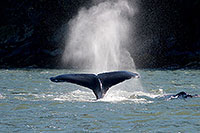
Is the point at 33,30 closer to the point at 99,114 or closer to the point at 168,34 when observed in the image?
the point at 168,34

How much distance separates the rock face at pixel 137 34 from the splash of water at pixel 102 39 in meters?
1.37

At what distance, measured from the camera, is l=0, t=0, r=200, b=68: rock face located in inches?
2108

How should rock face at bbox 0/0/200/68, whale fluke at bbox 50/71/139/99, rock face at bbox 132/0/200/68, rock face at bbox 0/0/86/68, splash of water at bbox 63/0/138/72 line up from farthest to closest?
rock face at bbox 0/0/86/68, splash of water at bbox 63/0/138/72, rock face at bbox 0/0/200/68, rock face at bbox 132/0/200/68, whale fluke at bbox 50/71/139/99

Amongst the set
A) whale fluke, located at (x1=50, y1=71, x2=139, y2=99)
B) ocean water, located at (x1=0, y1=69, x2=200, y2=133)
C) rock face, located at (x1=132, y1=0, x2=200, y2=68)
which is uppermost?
rock face, located at (x1=132, y1=0, x2=200, y2=68)

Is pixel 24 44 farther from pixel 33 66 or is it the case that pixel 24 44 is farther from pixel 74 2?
pixel 74 2

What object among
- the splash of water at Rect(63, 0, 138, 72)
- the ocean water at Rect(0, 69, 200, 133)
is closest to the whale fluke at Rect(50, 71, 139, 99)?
the ocean water at Rect(0, 69, 200, 133)

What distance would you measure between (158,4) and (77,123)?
4938 centimetres

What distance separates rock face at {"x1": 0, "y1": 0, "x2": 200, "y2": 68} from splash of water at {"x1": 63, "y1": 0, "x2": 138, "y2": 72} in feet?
4.51

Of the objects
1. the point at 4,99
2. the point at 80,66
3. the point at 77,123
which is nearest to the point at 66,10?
the point at 80,66

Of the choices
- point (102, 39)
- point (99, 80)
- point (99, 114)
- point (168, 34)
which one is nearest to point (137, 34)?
point (168, 34)

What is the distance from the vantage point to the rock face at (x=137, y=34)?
53531 mm

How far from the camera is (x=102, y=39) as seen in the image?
5947cm

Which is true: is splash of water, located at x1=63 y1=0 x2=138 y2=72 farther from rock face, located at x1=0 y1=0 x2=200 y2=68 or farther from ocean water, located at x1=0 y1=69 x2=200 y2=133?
ocean water, located at x1=0 y1=69 x2=200 y2=133

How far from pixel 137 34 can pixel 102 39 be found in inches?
192
